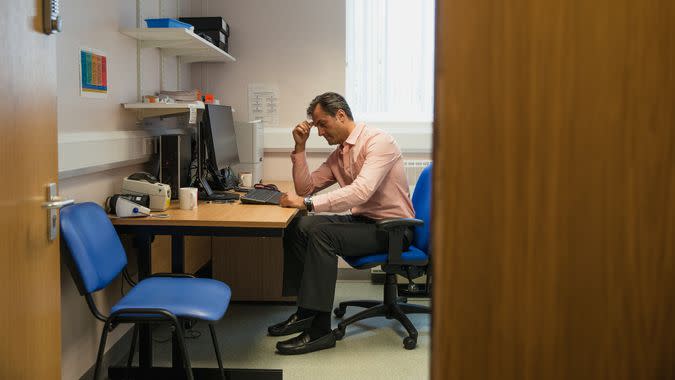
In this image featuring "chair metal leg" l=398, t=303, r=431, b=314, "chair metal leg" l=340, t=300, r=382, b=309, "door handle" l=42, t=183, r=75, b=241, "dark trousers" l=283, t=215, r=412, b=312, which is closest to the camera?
"door handle" l=42, t=183, r=75, b=241

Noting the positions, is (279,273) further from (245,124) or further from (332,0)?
(332,0)

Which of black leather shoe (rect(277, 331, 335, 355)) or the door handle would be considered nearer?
the door handle

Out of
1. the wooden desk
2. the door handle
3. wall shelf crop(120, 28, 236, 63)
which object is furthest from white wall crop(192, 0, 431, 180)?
the door handle

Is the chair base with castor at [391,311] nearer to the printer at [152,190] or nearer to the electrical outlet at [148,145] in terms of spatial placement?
the printer at [152,190]

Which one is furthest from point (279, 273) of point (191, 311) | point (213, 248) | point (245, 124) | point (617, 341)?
point (617, 341)

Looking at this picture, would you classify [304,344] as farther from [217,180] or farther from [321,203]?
[217,180]

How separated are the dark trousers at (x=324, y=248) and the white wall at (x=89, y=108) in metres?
0.90

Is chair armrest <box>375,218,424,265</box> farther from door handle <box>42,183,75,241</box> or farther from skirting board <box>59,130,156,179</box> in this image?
door handle <box>42,183,75,241</box>

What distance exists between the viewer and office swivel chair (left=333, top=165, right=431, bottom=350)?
3.05m

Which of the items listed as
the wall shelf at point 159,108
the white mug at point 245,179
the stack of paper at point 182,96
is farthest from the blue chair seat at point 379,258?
the stack of paper at point 182,96

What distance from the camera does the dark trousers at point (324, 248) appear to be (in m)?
3.00

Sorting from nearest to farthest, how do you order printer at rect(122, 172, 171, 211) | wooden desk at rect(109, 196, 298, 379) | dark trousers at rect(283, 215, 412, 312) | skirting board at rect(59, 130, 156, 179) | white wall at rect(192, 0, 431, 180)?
skirting board at rect(59, 130, 156, 179) → wooden desk at rect(109, 196, 298, 379) → printer at rect(122, 172, 171, 211) → dark trousers at rect(283, 215, 412, 312) → white wall at rect(192, 0, 431, 180)

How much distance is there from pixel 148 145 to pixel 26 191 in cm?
175

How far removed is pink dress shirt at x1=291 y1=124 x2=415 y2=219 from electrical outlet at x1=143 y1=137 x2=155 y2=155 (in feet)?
2.51
